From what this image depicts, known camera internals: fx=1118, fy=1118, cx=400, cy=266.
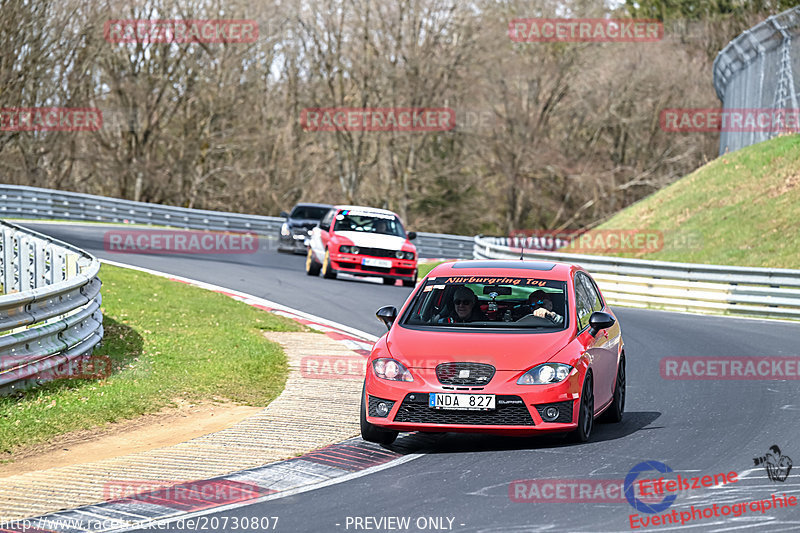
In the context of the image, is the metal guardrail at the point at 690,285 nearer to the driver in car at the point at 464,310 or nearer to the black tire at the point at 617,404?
the black tire at the point at 617,404

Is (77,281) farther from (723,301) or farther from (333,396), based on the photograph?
(723,301)

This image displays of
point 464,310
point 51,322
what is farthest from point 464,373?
point 51,322

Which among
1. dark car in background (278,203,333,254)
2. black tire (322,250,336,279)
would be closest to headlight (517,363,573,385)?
black tire (322,250,336,279)

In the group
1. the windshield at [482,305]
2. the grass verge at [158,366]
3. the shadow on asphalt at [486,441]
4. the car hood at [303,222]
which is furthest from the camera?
the car hood at [303,222]

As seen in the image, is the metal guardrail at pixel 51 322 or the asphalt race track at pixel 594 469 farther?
the metal guardrail at pixel 51 322

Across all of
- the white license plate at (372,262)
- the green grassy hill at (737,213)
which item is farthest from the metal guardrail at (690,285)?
the green grassy hill at (737,213)

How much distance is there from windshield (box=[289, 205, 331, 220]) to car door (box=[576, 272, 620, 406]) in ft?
77.7

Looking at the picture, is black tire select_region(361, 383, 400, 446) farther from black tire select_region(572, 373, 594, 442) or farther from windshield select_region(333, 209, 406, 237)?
windshield select_region(333, 209, 406, 237)

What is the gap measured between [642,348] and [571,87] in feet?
147

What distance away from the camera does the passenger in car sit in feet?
30.9

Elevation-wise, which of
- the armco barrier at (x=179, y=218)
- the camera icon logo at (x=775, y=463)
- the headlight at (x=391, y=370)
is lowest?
the armco barrier at (x=179, y=218)

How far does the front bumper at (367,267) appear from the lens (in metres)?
24.3

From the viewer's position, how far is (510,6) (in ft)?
193

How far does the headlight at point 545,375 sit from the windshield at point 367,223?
1667 centimetres
